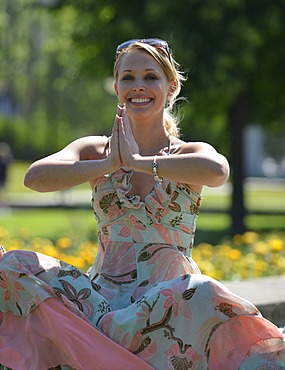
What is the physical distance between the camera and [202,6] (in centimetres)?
1351

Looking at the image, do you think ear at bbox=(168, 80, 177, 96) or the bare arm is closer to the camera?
the bare arm

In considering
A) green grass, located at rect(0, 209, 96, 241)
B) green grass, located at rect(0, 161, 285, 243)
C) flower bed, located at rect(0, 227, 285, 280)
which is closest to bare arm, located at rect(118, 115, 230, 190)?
flower bed, located at rect(0, 227, 285, 280)

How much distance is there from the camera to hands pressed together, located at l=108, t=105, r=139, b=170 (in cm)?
393

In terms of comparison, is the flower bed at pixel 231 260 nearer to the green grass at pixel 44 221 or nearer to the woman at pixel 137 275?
the woman at pixel 137 275

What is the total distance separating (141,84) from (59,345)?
1.20 meters

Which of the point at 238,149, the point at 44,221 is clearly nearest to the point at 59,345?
the point at 238,149

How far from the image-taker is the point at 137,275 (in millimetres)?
3939

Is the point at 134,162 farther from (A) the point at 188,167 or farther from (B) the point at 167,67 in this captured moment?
(B) the point at 167,67

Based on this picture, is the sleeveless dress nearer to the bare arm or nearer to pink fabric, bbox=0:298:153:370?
pink fabric, bbox=0:298:153:370

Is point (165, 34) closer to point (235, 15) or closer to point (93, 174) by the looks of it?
point (235, 15)

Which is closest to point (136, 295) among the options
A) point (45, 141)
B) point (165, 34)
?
point (165, 34)

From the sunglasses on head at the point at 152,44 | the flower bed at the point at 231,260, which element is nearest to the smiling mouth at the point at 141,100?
the sunglasses on head at the point at 152,44

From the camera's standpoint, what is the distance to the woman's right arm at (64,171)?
3.95 metres

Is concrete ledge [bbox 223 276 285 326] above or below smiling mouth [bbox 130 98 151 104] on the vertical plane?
below
